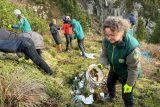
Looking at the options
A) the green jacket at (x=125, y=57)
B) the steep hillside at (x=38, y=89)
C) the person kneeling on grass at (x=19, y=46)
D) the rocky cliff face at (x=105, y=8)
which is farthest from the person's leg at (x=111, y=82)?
the rocky cliff face at (x=105, y=8)

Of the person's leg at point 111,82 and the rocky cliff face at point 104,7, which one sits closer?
the person's leg at point 111,82

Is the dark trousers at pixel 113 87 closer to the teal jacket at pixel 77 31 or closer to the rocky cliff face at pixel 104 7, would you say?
the teal jacket at pixel 77 31

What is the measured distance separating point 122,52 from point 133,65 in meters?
0.24

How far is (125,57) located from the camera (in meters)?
4.79

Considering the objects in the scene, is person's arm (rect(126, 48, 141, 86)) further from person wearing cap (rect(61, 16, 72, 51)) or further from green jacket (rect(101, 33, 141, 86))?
person wearing cap (rect(61, 16, 72, 51))

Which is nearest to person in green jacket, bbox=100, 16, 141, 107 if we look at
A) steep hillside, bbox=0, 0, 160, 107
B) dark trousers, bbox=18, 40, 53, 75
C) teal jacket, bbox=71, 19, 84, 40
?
steep hillside, bbox=0, 0, 160, 107

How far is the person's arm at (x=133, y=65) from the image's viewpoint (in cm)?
464

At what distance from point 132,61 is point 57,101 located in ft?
5.07

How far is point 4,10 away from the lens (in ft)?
44.8

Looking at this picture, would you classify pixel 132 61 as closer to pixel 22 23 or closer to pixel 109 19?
pixel 109 19

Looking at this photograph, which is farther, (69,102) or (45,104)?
(69,102)

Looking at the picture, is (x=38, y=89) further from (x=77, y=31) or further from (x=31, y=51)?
(x=77, y=31)

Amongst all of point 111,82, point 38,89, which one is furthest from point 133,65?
point 38,89

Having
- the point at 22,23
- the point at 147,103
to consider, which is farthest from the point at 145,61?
the point at 147,103
